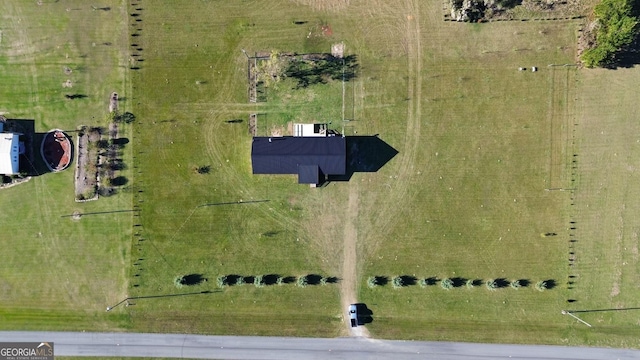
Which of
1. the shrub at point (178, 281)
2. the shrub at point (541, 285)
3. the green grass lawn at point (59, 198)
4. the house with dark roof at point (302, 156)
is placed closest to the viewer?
the house with dark roof at point (302, 156)

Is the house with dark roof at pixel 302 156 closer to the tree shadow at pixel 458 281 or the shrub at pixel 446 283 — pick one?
the shrub at pixel 446 283

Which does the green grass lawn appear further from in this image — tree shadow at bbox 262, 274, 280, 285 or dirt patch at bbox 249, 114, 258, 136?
tree shadow at bbox 262, 274, 280, 285

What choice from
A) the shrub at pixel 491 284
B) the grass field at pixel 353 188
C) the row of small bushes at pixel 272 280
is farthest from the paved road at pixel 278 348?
the shrub at pixel 491 284

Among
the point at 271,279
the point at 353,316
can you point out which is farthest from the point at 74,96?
the point at 353,316

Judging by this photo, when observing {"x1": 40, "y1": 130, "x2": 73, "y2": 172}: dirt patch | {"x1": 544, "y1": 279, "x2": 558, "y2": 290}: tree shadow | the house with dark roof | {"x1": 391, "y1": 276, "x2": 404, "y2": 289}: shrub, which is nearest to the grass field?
{"x1": 544, "y1": 279, "x2": 558, "y2": 290}: tree shadow

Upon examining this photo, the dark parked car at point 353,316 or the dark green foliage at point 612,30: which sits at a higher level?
the dark green foliage at point 612,30
